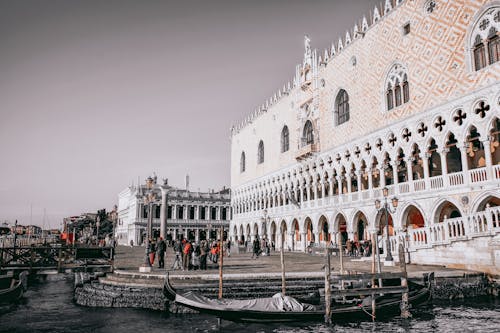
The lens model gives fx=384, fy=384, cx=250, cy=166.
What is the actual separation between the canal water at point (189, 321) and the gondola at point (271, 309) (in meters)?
0.22

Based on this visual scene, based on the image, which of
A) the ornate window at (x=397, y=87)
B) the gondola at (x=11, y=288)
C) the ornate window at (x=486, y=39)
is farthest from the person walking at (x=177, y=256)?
the ornate window at (x=486, y=39)

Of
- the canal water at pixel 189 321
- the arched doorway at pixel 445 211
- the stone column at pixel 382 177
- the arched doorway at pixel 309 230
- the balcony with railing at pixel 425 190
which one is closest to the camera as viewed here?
the canal water at pixel 189 321

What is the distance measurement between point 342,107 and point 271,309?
60.4ft

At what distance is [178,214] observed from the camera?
50.6 m

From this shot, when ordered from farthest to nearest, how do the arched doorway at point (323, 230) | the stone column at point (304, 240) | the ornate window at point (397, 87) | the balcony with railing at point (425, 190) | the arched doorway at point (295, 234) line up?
1. the arched doorway at point (295, 234)
2. the stone column at point (304, 240)
3. the arched doorway at point (323, 230)
4. the ornate window at point (397, 87)
5. the balcony with railing at point (425, 190)

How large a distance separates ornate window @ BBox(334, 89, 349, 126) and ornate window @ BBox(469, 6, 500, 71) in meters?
9.06

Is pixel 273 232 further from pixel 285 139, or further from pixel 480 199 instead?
pixel 480 199

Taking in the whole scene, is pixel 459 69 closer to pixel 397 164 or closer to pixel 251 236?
pixel 397 164

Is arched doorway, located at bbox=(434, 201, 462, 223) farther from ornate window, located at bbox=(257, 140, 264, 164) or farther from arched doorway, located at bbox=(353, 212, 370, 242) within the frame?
ornate window, located at bbox=(257, 140, 264, 164)

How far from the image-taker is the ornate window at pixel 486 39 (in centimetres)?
1440

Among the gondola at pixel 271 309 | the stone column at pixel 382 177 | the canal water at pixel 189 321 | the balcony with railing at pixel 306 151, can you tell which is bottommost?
the canal water at pixel 189 321

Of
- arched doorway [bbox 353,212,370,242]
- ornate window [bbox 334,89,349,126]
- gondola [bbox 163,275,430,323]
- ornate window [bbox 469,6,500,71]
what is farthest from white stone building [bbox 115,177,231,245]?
gondola [bbox 163,275,430,323]

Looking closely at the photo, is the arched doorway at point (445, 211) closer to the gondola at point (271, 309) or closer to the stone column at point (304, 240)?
the gondola at point (271, 309)

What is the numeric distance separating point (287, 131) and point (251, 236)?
11.6 m
